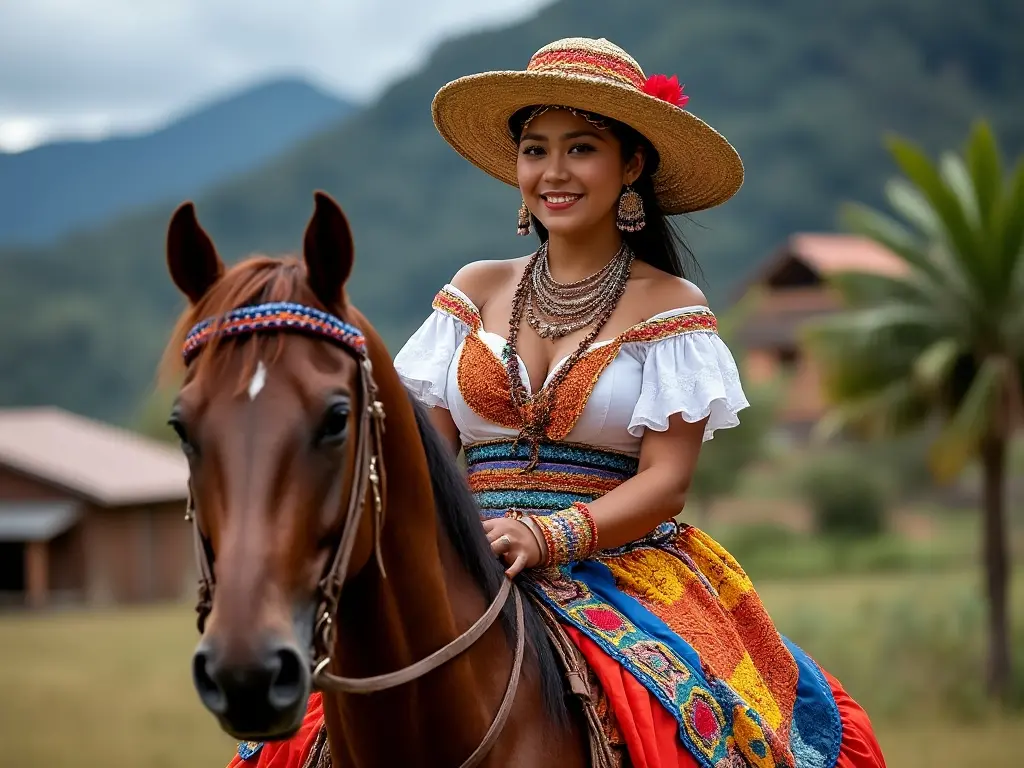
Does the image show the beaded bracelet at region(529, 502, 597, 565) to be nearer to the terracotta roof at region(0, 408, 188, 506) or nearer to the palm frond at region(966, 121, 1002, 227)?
the palm frond at region(966, 121, 1002, 227)

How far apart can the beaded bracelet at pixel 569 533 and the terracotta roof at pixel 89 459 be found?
31153 mm

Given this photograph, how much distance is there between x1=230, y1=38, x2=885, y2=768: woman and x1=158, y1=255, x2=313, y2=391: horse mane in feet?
3.12

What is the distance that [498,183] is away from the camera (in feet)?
420

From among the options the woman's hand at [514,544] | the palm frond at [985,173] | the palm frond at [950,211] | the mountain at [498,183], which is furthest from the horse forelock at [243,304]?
the mountain at [498,183]

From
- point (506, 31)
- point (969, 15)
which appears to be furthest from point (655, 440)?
point (506, 31)

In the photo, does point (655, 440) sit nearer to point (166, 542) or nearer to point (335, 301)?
point (335, 301)

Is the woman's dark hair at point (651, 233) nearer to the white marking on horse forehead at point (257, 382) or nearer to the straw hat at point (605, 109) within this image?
the straw hat at point (605, 109)

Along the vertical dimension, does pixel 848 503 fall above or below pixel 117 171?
below

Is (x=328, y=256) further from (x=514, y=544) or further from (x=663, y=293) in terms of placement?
(x=663, y=293)

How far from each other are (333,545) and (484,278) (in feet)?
5.57

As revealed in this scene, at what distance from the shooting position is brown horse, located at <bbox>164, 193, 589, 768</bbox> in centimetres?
219

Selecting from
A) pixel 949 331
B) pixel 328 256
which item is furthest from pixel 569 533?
pixel 949 331

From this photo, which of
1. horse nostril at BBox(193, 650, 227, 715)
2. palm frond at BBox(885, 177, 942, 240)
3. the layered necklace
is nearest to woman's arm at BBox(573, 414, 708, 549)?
the layered necklace

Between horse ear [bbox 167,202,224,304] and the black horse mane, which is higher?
horse ear [bbox 167,202,224,304]
